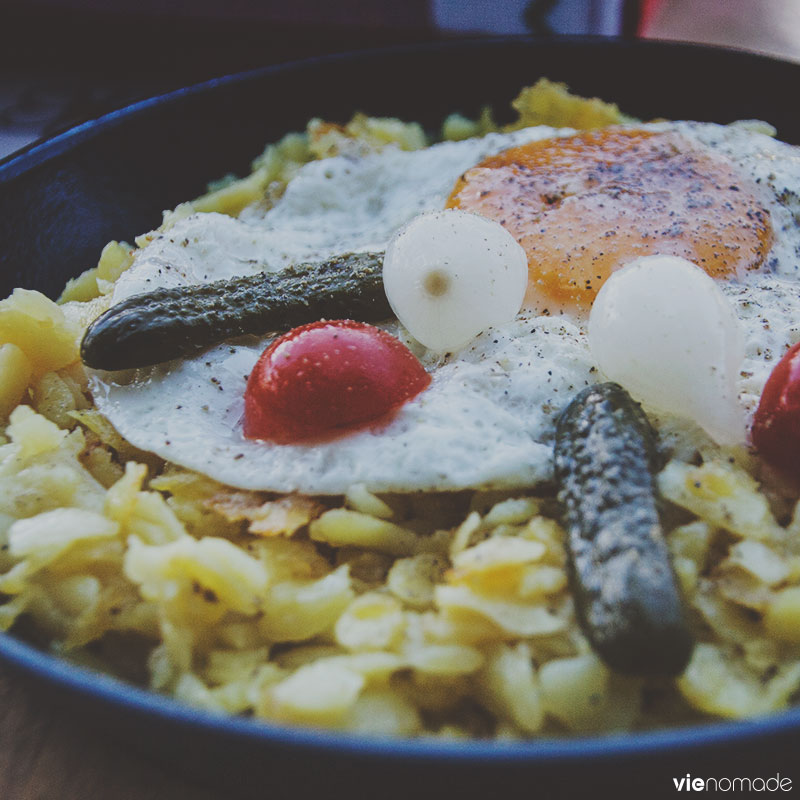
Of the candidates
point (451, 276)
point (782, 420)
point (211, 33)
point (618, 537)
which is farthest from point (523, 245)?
point (211, 33)

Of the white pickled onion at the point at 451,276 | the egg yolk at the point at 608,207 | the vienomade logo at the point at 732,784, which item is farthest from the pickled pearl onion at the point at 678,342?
the vienomade logo at the point at 732,784

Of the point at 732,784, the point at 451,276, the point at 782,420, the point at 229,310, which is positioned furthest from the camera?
the point at 229,310

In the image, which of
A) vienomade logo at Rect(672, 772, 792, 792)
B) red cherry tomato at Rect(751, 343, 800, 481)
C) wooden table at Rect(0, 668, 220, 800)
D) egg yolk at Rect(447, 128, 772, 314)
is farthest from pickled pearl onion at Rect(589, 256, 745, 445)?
wooden table at Rect(0, 668, 220, 800)

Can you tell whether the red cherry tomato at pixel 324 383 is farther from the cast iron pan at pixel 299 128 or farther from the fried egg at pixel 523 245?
the cast iron pan at pixel 299 128

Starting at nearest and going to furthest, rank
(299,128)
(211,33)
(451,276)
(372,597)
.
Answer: (372,597)
(451,276)
(299,128)
(211,33)

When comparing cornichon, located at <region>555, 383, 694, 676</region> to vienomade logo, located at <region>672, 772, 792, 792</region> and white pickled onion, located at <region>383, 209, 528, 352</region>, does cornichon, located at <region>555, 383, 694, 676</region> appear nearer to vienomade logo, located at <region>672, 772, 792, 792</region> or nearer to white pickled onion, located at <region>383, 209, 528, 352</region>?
vienomade logo, located at <region>672, 772, 792, 792</region>

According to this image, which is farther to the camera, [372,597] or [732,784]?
[372,597]

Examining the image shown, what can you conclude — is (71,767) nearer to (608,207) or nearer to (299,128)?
(608,207)

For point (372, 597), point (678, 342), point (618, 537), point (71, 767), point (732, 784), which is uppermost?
point (678, 342)
